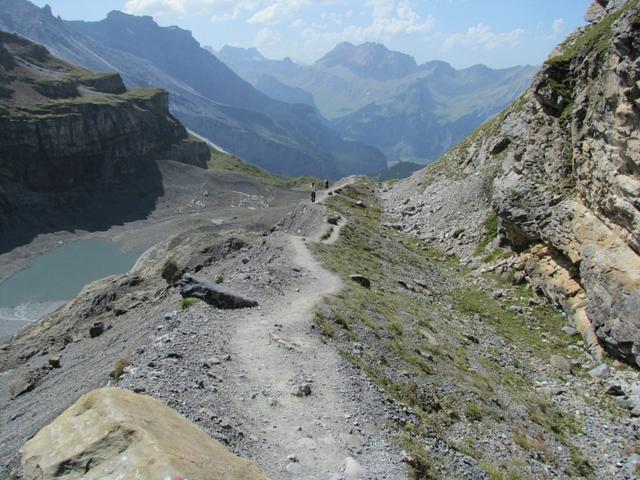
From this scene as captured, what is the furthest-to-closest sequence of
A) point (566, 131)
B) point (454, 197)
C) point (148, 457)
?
point (454, 197), point (566, 131), point (148, 457)

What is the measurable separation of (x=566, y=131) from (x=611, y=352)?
22.0 metres

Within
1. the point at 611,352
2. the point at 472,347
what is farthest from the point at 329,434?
the point at 611,352

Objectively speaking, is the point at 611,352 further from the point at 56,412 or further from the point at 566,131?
the point at 56,412

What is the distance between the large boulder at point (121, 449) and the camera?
10250 mm

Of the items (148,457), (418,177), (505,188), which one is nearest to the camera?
(148,457)

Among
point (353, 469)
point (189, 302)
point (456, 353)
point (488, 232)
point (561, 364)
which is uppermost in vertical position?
point (353, 469)

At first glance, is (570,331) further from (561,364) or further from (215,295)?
(215,295)

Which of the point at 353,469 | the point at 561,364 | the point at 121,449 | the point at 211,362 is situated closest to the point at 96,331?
the point at 211,362

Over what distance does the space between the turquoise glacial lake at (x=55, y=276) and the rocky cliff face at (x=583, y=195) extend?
89881mm

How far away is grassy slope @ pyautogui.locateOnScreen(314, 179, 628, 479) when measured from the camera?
69.6 ft

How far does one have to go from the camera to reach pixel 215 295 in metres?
28.0

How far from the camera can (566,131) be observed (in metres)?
46.9

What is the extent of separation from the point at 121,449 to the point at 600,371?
99.0ft

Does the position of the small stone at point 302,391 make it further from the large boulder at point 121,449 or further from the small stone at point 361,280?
the small stone at point 361,280
